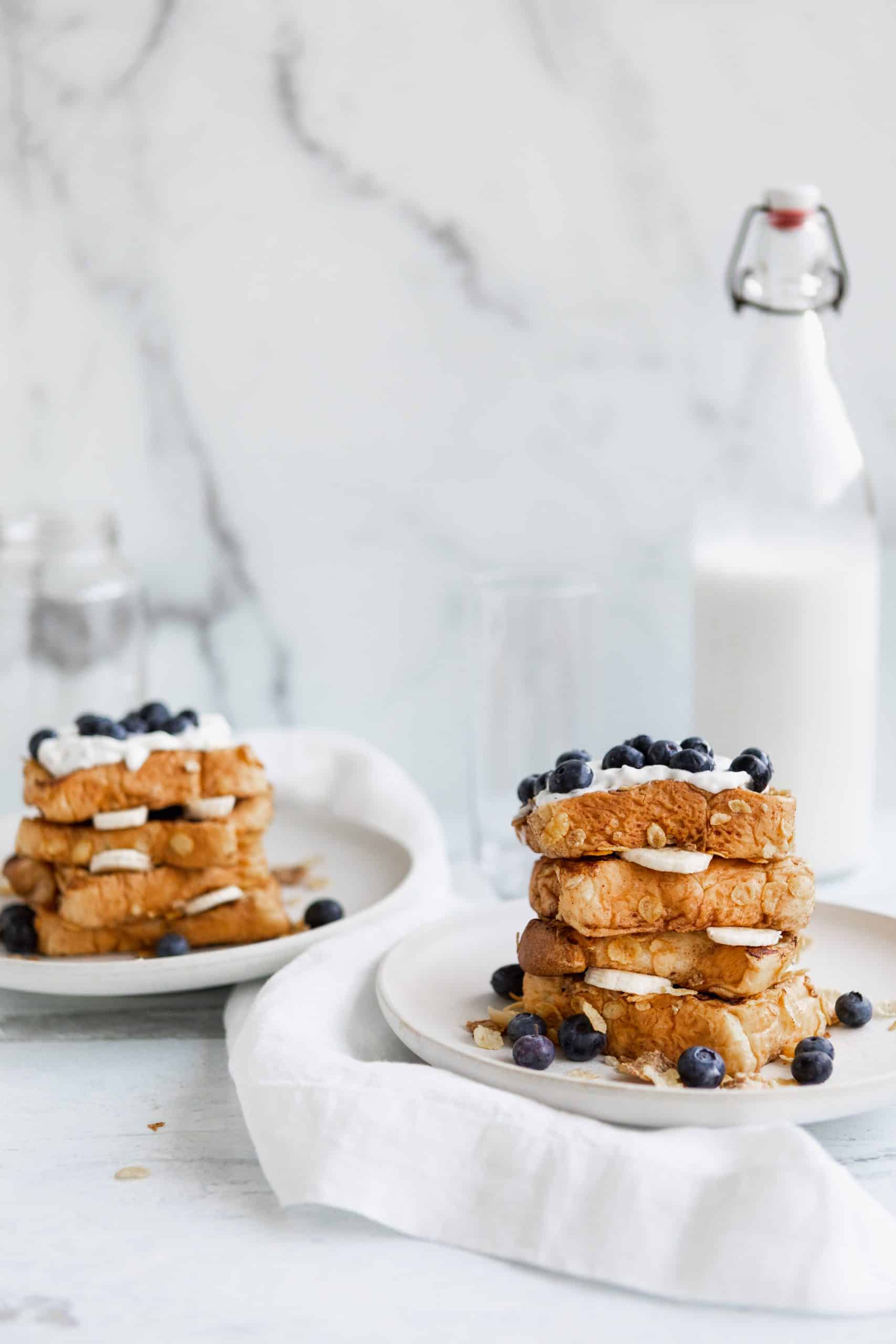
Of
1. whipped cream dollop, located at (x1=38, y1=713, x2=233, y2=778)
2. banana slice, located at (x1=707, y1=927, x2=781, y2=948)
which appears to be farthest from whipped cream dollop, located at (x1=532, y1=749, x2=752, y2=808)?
whipped cream dollop, located at (x1=38, y1=713, x2=233, y2=778)

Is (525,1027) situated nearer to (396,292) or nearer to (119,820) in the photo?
(119,820)

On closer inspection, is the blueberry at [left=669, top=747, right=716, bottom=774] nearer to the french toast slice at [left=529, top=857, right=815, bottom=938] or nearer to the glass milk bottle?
the french toast slice at [left=529, top=857, right=815, bottom=938]

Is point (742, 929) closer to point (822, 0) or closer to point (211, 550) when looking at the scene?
point (211, 550)

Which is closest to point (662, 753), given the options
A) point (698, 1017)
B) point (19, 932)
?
point (698, 1017)

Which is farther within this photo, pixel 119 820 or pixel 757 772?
pixel 119 820

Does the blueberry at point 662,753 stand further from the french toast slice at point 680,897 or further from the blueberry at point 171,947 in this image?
the blueberry at point 171,947

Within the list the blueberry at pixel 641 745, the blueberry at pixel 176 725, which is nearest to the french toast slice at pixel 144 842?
the blueberry at pixel 176 725
